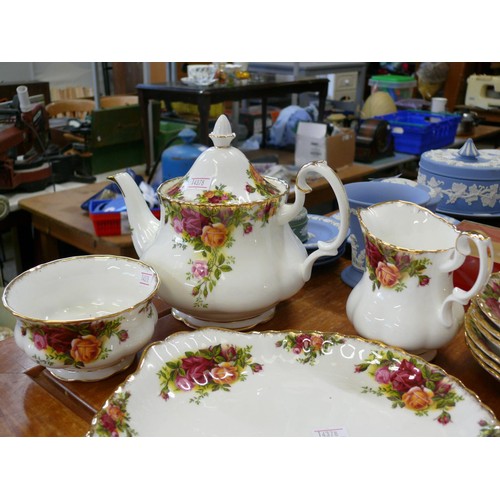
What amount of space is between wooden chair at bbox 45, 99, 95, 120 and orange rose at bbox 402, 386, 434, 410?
7.59 feet

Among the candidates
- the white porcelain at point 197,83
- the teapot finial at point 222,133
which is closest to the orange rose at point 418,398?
the teapot finial at point 222,133

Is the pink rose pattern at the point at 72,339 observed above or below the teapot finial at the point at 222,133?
below

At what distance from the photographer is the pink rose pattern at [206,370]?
2.15ft

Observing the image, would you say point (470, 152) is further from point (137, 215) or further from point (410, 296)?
point (137, 215)

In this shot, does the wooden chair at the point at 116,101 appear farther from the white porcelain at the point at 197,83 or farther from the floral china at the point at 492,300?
the floral china at the point at 492,300

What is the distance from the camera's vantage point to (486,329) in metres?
0.67

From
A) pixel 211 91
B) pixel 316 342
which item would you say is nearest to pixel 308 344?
pixel 316 342

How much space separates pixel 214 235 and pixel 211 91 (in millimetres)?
1437

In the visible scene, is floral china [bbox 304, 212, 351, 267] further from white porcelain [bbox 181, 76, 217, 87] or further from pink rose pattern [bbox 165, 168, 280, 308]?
white porcelain [bbox 181, 76, 217, 87]

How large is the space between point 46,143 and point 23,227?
327 millimetres

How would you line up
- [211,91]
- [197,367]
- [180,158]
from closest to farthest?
[197,367] < [180,158] < [211,91]

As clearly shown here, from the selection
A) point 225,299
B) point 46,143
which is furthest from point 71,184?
point 225,299

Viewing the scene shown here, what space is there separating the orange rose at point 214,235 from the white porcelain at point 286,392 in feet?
0.40

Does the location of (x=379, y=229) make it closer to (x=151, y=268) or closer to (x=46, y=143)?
(x=151, y=268)
